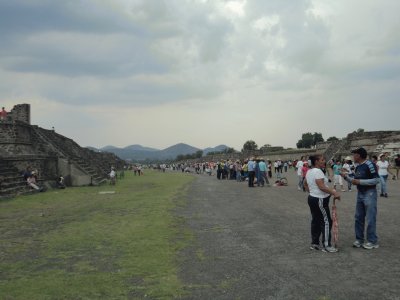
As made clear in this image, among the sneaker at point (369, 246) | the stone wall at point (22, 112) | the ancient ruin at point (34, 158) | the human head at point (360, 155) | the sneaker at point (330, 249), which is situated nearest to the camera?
the sneaker at point (330, 249)

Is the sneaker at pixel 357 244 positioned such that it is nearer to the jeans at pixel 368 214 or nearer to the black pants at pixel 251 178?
the jeans at pixel 368 214

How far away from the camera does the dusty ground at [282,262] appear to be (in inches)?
210

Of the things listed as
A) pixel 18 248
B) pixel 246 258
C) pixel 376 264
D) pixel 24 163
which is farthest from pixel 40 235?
→ pixel 24 163

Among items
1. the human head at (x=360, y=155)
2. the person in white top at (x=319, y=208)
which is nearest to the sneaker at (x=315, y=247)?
the person in white top at (x=319, y=208)

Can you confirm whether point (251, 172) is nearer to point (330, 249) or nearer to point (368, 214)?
point (368, 214)

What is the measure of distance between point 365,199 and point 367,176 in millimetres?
420

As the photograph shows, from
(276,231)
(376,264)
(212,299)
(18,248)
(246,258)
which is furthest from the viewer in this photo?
(276,231)

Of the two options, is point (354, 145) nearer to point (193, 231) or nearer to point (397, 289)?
point (193, 231)

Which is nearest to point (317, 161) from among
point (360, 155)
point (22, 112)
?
point (360, 155)

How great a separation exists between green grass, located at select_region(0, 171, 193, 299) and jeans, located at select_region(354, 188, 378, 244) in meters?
3.24

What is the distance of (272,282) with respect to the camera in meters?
5.71

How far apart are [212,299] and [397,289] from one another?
227 centimetres

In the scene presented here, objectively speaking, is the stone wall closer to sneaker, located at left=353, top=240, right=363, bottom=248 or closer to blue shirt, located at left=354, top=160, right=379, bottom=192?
blue shirt, located at left=354, top=160, right=379, bottom=192

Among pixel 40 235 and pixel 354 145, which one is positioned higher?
pixel 354 145
